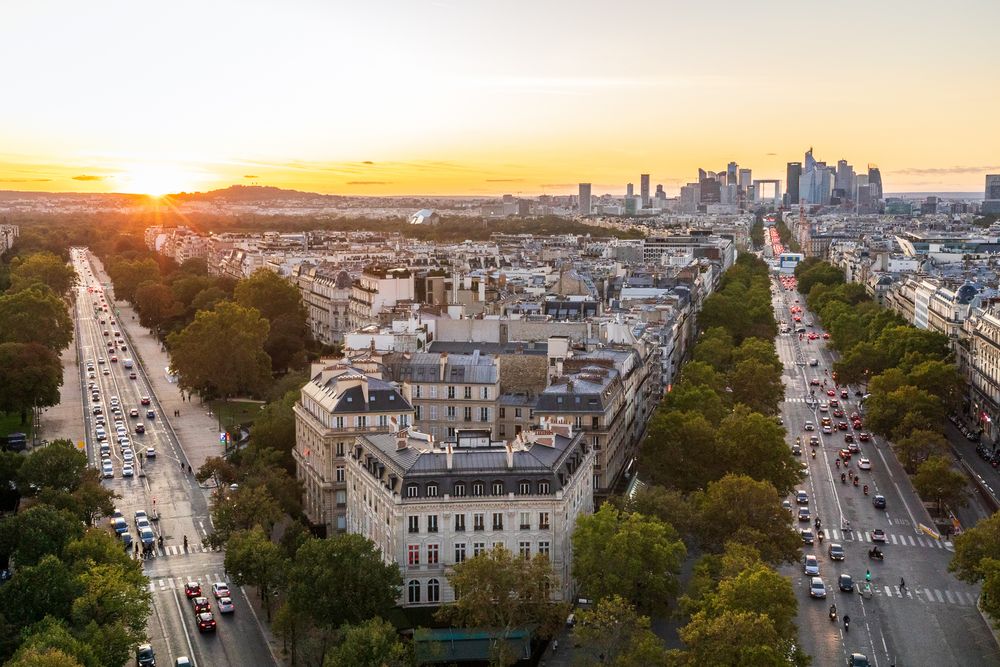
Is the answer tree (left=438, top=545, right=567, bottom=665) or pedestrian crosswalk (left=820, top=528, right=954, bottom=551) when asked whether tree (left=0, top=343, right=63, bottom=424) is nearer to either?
tree (left=438, top=545, right=567, bottom=665)

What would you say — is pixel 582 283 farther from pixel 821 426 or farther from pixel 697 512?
pixel 697 512

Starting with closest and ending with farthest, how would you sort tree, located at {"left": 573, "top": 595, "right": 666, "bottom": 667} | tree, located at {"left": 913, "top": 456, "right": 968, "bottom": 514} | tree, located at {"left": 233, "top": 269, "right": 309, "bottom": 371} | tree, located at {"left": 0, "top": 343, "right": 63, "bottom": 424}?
1. tree, located at {"left": 573, "top": 595, "right": 666, "bottom": 667}
2. tree, located at {"left": 913, "top": 456, "right": 968, "bottom": 514}
3. tree, located at {"left": 0, "top": 343, "right": 63, "bottom": 424}
4. tree, located at {"left": 233, "top": 269, "right": 309, "bottom": 371}

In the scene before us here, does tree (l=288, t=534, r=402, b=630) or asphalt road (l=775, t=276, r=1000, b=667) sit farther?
asphalt road (l=775, t=276, r=1000, b=667)

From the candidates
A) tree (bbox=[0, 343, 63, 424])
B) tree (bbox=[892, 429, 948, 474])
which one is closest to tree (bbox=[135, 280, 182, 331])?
tree (bbox=[0, 343, 63, 424])

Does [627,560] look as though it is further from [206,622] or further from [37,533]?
[37,533]

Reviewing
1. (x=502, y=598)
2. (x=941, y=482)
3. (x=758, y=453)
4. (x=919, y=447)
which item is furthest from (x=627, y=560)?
(x=919, y=447)

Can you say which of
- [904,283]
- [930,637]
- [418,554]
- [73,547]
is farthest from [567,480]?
[904,283]
